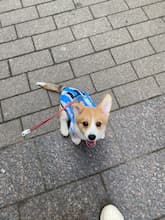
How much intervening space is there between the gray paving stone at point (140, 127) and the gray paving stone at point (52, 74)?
→ 2.52ft

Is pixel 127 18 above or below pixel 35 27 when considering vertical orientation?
below

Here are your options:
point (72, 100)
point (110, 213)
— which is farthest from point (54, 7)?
point (110, 213)

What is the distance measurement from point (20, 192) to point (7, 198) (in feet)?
0.43

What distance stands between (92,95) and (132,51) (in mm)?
853

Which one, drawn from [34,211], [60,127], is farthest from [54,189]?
[60,127]

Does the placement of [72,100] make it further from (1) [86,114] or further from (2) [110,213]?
(2) [110,213]

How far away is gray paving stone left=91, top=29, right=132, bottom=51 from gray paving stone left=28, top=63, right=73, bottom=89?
1.70 feet

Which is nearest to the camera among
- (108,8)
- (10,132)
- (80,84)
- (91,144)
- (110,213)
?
(110,213)

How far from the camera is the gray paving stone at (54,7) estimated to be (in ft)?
12.9

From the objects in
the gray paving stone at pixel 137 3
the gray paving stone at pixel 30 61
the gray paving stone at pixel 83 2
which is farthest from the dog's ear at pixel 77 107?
the gray paving stone at pixel 137 3

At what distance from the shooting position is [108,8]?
3.97m

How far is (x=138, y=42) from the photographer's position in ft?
12.0

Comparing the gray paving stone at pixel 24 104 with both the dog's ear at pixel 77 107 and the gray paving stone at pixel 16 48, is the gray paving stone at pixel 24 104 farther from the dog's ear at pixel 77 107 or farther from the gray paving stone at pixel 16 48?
the dog's ear at pixel 77 107

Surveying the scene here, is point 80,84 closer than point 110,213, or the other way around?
point 110,213
